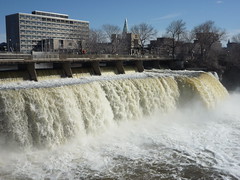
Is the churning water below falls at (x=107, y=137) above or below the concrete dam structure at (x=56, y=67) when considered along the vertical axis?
below

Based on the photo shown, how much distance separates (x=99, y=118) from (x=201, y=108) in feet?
30.2

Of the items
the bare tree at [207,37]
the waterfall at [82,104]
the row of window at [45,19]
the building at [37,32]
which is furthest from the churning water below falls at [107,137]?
the row of window at [45,19]

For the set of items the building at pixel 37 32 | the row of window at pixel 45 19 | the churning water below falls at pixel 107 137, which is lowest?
the churning water below falls at pixel 107 137

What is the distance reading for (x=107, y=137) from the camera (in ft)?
50.5

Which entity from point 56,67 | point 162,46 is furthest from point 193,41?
point 56,67

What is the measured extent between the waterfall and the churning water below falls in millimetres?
45

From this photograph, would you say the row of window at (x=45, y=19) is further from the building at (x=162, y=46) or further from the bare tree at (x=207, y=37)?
the bare tree at (x=207, y=37)

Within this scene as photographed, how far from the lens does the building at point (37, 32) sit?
80094 millimetres

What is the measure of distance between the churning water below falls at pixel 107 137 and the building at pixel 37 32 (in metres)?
59.7

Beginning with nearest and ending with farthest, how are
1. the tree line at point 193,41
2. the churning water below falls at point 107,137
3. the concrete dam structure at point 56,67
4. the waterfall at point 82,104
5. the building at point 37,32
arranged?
the churning water below falls at point 107,137
the waterfall at point 82,104
the concrete dam structure at point 56,67
the tree line at point 193,41
the building at point 37,32

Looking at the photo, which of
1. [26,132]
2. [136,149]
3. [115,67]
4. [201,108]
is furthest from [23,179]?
[115,67]

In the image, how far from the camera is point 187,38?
59469 millimetres

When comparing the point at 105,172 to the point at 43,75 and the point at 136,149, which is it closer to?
the point at 136,149

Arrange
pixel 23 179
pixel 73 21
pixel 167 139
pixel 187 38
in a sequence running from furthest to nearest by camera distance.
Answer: pixel 73 21 < pixel 187 38 < pixel 167 139 < pixel 23 179
